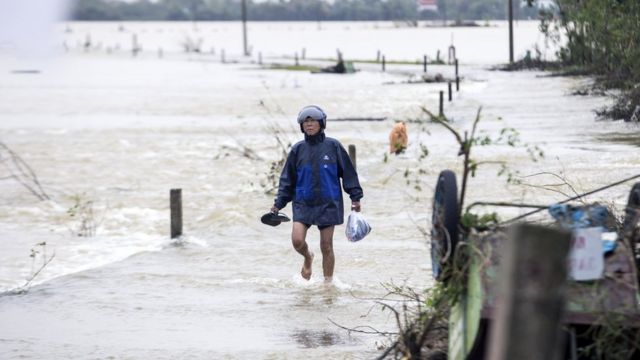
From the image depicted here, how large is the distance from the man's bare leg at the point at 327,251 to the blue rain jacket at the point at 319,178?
12 cm

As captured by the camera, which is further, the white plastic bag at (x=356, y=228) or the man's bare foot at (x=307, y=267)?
the man's bare foot at (x=307, y=267)

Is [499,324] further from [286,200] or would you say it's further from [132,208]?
[132,208]

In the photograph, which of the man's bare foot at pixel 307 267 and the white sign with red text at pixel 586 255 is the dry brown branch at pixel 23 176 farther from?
the white sign with red text at pixel 586 255

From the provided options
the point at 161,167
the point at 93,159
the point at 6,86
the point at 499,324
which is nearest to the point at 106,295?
the point at 499,324

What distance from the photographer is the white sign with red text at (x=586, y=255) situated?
671 cm

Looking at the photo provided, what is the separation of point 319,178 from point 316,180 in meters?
0.03

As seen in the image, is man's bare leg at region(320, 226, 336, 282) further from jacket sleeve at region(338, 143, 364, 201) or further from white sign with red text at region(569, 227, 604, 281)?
white sign with red text at region(569, 227, 604, 281)

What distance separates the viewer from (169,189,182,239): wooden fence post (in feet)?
52.5

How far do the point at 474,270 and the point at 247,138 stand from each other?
85.9ft

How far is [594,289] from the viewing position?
691cm

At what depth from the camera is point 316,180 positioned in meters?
11.6

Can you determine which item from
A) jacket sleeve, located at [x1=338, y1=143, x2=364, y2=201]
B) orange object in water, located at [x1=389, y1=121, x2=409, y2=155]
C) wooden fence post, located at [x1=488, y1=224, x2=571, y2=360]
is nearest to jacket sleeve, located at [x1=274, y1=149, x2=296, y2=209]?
jacket sleeve, located at [x1=338, y1=143, x2=364, y2=201]

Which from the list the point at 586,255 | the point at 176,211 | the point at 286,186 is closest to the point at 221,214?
the point at 176,211

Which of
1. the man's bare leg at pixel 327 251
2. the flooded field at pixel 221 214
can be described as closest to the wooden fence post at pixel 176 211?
the flooded field at pixel 221 214
